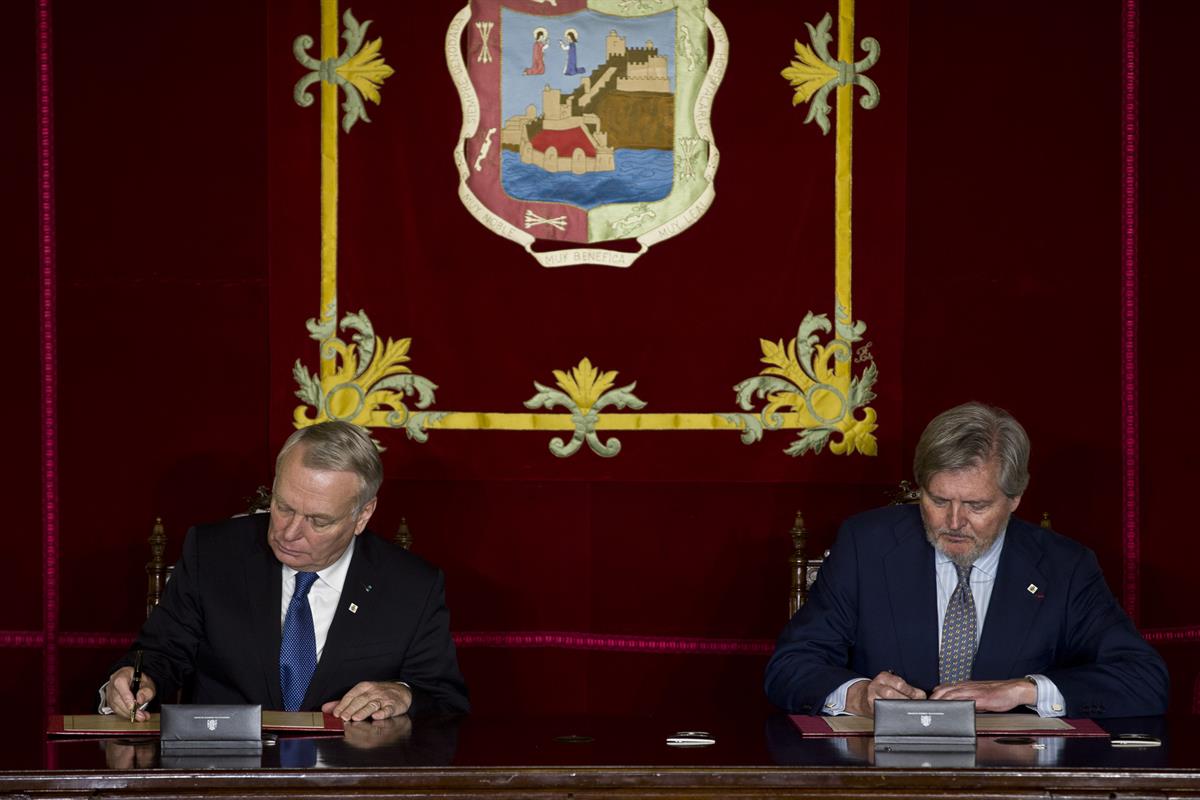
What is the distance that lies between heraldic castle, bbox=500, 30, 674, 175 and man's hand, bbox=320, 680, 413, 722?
194 centimetres

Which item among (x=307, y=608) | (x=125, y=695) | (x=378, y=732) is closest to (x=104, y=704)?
(x=125, y=695)

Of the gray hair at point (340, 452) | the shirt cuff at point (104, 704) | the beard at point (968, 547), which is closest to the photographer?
the shirt cuff at point (104, 704)

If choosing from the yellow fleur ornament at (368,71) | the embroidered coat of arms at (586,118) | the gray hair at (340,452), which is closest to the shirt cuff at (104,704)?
the gray hair at (340,452)

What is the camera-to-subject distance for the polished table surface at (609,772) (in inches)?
103

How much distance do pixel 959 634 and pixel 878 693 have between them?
47cm

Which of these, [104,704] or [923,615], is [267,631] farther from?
[923,615]

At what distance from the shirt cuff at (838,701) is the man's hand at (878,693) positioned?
3cm

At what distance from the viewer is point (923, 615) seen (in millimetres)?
3520

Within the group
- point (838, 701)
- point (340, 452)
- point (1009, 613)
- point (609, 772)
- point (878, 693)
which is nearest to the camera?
point (609, 772)

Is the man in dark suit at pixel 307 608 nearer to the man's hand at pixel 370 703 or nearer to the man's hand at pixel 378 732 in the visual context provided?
the man's hand at pixel 370 703

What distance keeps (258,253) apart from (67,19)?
897mm

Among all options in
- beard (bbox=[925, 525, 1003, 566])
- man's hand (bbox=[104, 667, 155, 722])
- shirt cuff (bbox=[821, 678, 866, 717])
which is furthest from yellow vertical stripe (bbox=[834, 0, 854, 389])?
man's hand (bbox=[104, 667, 155, 722])

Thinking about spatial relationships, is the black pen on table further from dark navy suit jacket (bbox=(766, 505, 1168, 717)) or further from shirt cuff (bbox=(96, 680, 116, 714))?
dark navy suit jacket (bbox=(766, 505, 1168, 717))

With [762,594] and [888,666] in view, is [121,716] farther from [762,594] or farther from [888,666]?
[762,594]
